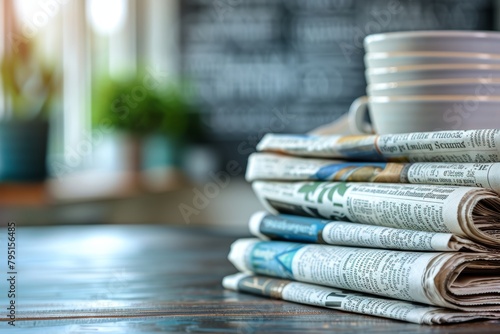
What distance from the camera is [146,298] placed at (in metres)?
0.82

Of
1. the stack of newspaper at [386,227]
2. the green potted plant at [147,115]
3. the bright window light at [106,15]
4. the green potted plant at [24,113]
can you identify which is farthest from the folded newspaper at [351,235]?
the bright window light at [106,15]

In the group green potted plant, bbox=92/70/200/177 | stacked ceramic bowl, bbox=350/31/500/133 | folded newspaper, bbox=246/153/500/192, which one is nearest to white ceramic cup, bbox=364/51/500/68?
stacked ceramic bowl, bbox=350/31/500/133

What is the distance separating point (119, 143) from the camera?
3.89 meters

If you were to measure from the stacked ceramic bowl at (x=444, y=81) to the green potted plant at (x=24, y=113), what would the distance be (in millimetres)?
2059

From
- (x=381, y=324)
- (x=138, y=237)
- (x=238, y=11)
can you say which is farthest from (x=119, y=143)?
(x=381, y=324)

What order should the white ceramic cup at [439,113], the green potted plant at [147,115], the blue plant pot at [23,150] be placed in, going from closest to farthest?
the white ceramic cup at [439,113], the blue plant pot at [23,150], the green potted plant at [147,115]

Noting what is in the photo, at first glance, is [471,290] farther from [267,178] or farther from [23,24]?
[23,24]

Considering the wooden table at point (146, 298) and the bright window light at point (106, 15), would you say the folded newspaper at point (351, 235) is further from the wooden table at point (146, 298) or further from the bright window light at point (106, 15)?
the bright window light at point (106, 15)

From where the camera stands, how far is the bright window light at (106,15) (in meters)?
4.00

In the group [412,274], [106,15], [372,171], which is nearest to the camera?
[412,274]

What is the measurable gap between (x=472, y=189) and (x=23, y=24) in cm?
278

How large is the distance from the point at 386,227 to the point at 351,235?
4cm

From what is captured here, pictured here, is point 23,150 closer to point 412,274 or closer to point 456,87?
point 456,87

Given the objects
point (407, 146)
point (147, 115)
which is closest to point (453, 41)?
point (407, 146)
